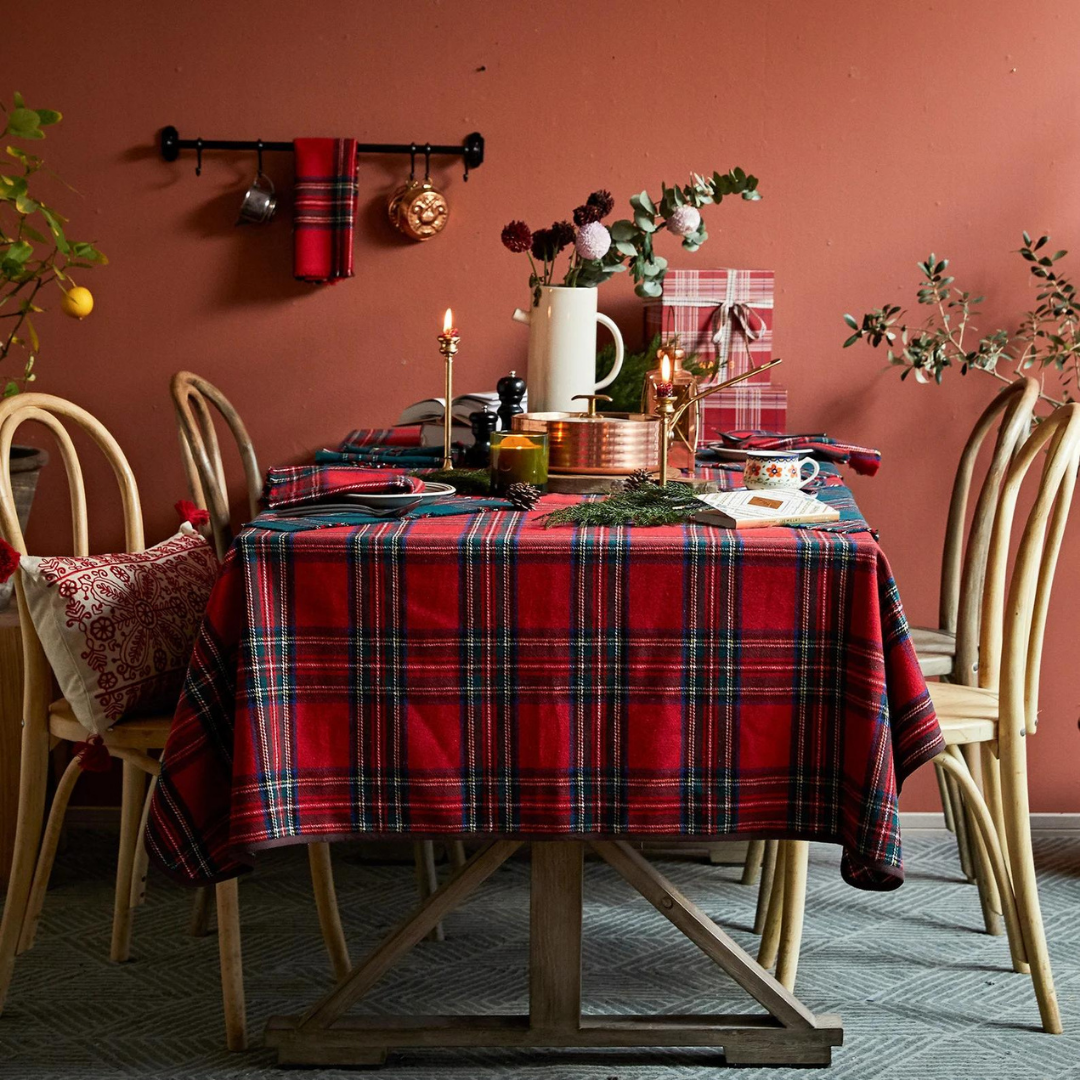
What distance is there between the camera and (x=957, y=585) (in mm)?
2676

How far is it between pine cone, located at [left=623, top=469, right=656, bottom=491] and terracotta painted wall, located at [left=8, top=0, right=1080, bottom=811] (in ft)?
3.06

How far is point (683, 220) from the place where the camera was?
7.40 ft

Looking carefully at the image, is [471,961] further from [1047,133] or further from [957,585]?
[1047,133]

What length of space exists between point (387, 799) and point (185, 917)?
3.39ft

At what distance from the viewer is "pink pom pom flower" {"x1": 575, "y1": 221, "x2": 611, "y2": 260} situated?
85.0 inches

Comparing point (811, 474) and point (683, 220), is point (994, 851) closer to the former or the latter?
point (811, 474)

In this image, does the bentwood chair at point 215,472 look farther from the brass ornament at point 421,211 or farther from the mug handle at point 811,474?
the mug handle at point 811,474

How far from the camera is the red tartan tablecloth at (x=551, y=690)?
153cm

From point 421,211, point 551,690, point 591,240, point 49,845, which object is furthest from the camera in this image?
point 421,211

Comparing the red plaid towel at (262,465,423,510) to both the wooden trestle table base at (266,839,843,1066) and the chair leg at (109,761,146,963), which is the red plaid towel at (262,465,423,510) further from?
the chair leg at (109,761,146,963)

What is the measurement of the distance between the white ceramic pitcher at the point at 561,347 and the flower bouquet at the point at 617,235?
0.14 feet

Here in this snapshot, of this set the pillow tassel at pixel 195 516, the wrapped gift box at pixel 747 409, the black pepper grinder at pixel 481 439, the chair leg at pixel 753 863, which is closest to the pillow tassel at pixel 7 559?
the pillow tassel at pixel 195 516

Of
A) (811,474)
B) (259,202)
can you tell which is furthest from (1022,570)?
(259,202)

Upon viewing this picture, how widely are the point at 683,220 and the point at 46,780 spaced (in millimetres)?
1399
